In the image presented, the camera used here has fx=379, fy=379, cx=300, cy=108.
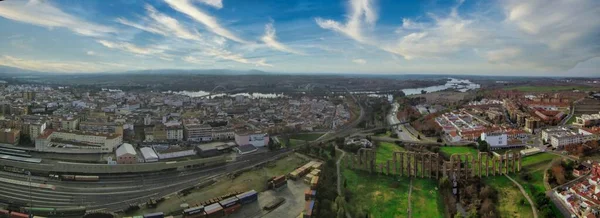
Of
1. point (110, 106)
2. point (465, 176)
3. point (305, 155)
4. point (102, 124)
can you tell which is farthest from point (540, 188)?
point (110, 106)

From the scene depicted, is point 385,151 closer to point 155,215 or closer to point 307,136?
point 307,136

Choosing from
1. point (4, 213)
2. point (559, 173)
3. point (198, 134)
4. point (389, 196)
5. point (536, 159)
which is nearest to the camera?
point (4, 213)

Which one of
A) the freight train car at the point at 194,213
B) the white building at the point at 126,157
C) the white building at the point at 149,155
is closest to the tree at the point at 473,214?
the freight train car at the point at 194,213

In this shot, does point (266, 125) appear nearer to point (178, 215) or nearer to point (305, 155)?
point (305, 155)

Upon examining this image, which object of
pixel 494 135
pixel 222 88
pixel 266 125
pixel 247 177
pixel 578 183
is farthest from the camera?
pixel 222 88

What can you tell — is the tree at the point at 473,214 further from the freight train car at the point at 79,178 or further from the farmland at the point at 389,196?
the freight train car at the point at 79,178

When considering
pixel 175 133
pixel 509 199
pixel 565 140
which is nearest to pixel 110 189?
pixel 175 133

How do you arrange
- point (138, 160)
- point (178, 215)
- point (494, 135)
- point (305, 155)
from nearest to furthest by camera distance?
point (178, 215), point (138, 160), point (305, 155), point (494, 135)
